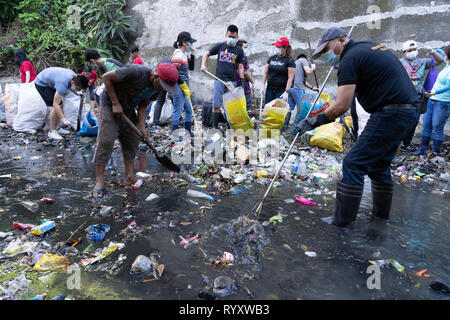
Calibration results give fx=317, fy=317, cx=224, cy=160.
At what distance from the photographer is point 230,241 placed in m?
2.57

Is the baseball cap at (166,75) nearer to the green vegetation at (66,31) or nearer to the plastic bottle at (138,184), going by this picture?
the plastic bottle at (138,184)

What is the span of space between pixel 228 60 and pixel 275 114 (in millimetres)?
1400

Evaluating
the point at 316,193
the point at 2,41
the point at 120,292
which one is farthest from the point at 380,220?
the point at 2,41

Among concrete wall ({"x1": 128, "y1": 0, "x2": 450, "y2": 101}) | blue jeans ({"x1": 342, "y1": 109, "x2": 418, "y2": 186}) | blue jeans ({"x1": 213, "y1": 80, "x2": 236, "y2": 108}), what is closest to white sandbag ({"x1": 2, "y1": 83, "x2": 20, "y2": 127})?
concrete wall ({"x1": 128, "y1": 0, "x2": 450, "y2": 101})

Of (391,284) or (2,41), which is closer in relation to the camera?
(391,284)

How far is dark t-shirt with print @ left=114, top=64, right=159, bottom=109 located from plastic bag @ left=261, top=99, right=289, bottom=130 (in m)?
2.42

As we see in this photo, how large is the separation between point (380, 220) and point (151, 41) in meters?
8.11

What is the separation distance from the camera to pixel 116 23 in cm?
885

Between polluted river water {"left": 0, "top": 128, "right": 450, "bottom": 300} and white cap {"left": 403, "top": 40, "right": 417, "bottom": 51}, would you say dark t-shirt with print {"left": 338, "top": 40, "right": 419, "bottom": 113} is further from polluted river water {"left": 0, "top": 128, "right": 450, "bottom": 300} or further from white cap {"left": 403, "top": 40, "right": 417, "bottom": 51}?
white cap {"left": 403, "top": 40, "right": 417, "bottom": 51}

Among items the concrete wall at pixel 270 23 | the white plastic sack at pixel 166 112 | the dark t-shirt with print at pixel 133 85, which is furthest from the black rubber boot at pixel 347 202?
the white plastic sack at pixel 166 112

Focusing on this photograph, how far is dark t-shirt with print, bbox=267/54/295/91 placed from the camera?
19.2 ft

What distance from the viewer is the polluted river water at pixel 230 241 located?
79.0 inches

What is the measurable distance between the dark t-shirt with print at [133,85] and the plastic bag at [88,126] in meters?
2.64
